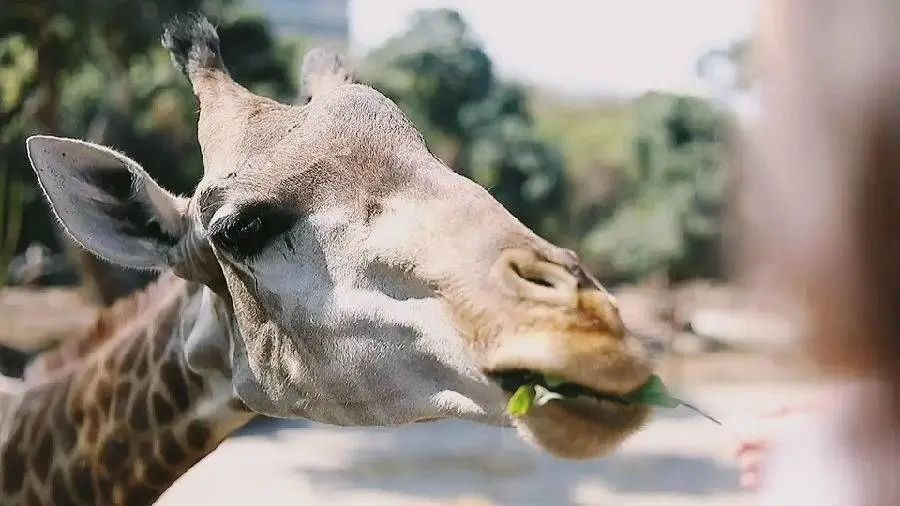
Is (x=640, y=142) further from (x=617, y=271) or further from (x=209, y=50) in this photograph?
(x=209, y=50)

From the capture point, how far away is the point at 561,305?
5.09ft

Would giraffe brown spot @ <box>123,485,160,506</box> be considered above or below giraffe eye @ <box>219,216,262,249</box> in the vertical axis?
below

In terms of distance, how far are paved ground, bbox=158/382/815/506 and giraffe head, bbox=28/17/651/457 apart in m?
5.00

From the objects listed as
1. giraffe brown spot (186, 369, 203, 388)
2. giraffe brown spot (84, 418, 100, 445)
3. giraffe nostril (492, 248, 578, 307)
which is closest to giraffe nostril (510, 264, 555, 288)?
giraffe nostril (492, 248, 578, 307)

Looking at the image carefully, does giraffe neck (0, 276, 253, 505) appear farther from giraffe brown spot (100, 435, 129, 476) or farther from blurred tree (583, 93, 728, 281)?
blurred tree (583, 93, 728, 281)

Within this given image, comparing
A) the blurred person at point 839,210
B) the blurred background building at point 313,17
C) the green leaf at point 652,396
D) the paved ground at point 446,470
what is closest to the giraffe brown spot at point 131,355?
the green leaf at point 652,396

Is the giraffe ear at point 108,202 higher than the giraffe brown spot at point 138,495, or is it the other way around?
the giraffe ear at point 108,202

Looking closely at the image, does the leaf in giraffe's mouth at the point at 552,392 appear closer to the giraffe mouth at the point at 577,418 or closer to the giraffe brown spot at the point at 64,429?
the giraffe mouth at the point at 577,418

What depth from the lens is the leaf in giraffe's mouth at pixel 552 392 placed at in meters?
1.55

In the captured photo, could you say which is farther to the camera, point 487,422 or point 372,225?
point 372,225

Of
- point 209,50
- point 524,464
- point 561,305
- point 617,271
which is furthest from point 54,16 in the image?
point 617,271

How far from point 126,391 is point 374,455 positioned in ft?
22.2

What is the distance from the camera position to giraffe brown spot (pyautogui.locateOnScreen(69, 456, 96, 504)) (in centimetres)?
250

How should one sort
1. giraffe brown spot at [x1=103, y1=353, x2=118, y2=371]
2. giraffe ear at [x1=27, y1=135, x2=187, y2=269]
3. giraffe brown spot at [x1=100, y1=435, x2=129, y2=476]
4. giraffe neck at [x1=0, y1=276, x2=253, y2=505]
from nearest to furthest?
giraffe ear at [x1=27, y1=135, x2=187, y2=269] → giraffe neck at [x1=0, y1=276, x2=253, y2=505] → giraffe brown spot at [x1=100, y1=435, x2=129, y2=476] → giraffe brown spot at [x1=103, y1=353, x2=118, y2=371]
